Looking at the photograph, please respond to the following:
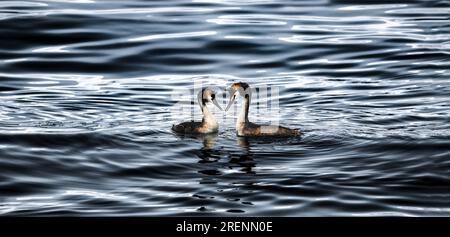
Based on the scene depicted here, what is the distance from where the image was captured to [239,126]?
15172mm

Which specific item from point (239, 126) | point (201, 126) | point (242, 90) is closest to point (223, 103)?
point (242, 90)

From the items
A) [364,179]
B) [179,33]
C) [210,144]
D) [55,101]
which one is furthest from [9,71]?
[364,179]

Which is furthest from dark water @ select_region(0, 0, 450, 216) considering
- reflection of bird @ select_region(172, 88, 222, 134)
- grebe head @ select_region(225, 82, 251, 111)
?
grebe head @ select_region(225, 82, 251, 111)

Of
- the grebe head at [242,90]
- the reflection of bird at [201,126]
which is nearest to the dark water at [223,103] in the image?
the reflection of bird at [201,126]

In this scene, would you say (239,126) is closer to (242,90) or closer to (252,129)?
(252,129)

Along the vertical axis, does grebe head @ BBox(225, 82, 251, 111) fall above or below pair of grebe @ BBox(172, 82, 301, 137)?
above

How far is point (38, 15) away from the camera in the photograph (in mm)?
26469

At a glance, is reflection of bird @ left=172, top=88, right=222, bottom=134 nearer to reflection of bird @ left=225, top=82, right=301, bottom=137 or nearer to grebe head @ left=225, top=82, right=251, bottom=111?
reflection of bird @ left=225, top=82, right=301, bottom=137

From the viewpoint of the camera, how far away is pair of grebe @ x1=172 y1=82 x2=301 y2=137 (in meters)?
14.8

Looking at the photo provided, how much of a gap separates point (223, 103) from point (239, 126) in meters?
2.75

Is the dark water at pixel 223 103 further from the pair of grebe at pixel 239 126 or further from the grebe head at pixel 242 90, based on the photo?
the grebe head at pixel 242 90

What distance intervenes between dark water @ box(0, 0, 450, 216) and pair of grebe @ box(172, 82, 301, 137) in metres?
0.20

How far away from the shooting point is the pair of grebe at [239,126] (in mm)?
14789

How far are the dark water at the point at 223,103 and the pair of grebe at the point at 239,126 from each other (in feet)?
0.64
